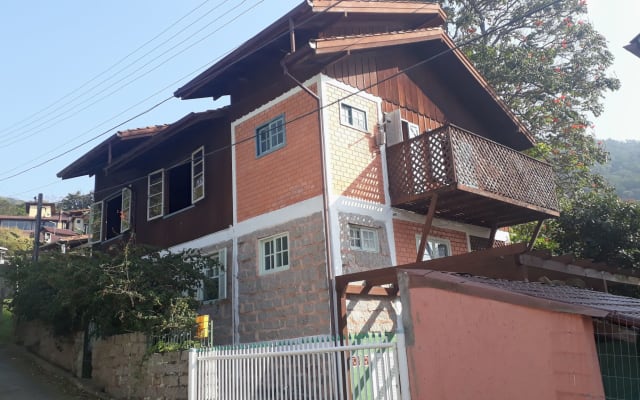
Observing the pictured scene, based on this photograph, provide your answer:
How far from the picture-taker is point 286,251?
10.9 m

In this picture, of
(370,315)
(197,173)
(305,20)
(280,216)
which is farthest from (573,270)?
(197,173)

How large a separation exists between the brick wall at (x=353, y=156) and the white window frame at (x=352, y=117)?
0.07 meters

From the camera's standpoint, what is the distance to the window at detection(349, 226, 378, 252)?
10.5 meters

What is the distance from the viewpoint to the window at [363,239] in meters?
10.5

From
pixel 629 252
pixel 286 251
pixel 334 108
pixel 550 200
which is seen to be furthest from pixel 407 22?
pixel 629 252

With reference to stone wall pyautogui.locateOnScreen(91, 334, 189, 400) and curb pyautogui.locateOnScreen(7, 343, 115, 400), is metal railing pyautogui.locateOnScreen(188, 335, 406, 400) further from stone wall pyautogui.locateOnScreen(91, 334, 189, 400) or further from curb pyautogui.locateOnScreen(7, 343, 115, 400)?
curb pyautogui.locateOnScreen(7, 343, 115, 400)

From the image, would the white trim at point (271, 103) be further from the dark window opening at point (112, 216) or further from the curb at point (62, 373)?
the dark window opening at point (112, 216)

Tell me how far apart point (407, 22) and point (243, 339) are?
837 centimetres

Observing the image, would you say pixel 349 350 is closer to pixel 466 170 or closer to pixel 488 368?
pixel 488 368

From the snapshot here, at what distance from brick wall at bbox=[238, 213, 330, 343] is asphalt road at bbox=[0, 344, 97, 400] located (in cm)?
356

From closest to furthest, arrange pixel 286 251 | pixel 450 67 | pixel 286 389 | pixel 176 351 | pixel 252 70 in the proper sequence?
pixel 286 389 → pixel 176 351 → pixel 286 251 → pixel 252 70 → pixel 450 67

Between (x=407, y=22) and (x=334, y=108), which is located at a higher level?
(x=407, y=22)

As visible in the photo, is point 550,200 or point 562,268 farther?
point 550,200

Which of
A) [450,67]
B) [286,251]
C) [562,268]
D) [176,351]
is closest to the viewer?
[176,351]
